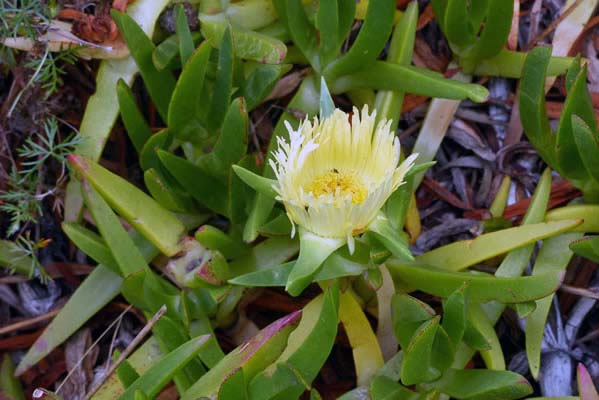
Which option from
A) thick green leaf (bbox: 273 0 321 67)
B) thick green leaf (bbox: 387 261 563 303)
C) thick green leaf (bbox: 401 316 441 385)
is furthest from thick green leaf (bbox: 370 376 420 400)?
thick green leaf (bbox: 273 0 321 67)

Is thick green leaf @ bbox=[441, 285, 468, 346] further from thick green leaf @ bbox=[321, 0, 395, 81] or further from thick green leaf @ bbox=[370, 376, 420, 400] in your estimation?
thick green leaf @ bbox=[321, 0, 395, 81]

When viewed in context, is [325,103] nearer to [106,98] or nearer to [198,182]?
[198,182]

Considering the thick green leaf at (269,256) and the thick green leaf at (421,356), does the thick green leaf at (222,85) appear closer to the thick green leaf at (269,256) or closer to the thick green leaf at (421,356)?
the thick green leaf at (269,256)

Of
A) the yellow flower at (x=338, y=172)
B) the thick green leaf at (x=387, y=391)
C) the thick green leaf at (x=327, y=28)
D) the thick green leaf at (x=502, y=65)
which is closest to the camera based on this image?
the yellow flower at (x=338, y=172)

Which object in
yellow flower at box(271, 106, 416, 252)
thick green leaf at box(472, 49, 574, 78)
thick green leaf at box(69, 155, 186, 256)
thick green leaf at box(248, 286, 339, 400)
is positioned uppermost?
thick green leaf at box(472, 49, 574, 78)

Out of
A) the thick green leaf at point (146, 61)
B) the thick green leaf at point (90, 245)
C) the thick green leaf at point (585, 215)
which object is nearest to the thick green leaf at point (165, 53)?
the thick green leaf at point (146, 61)

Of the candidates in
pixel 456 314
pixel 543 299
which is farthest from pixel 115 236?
pixel 543 299
